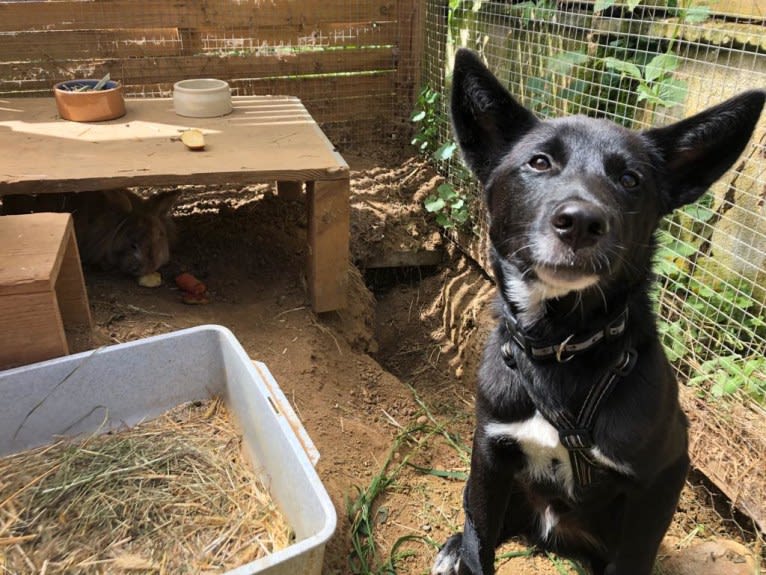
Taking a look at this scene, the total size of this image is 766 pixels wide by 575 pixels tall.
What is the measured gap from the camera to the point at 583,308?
1721 millimetres

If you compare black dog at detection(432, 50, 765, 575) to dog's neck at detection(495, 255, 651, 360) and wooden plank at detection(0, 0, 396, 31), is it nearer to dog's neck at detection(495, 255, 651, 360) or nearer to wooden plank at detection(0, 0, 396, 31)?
dog's neck at detection(495, 255, 651, 360)

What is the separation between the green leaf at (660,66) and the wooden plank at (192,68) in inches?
113

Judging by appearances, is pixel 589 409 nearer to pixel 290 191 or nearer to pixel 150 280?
pixel 150 280

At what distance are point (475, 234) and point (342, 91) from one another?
1.86 meters

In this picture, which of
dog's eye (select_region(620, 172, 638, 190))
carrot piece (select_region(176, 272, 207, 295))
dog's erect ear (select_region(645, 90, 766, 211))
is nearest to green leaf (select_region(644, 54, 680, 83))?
dog's erect ear (select_region(645, 90, 766, 211))

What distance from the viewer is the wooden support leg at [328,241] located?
10.5 ft

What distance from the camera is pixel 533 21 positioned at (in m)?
3.73

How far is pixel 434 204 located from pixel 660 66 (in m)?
2.09

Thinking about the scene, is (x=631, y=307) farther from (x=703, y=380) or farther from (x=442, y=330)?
(x=442, y=330)

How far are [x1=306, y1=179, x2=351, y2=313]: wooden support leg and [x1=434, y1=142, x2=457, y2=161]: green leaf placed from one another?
1453 millimetres

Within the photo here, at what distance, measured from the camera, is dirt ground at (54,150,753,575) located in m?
2.61

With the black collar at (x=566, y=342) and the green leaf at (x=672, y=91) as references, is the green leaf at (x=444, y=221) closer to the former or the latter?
the green leaf at (x=672, y=91)

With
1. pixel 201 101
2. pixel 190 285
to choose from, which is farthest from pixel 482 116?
pixel 201 101

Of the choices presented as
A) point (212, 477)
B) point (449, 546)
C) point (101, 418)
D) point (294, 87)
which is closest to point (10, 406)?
point (101, 418)
